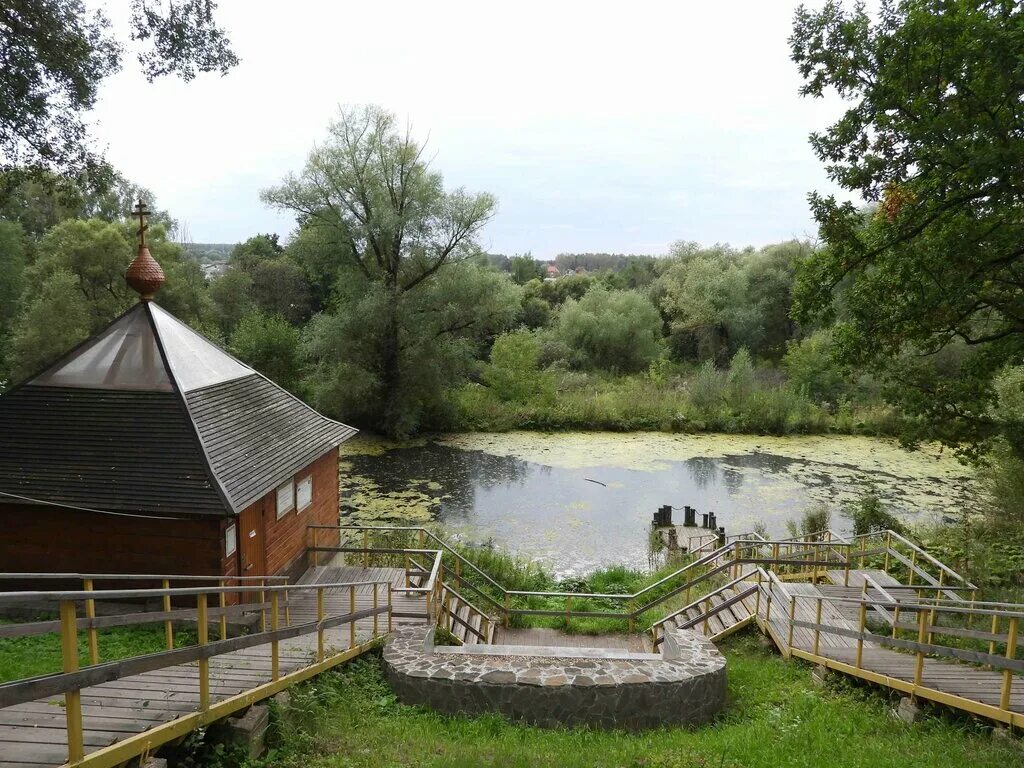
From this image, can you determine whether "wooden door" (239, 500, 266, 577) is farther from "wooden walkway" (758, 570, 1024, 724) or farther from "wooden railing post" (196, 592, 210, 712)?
"wooden walkway" (758, 570, 1024, 724)

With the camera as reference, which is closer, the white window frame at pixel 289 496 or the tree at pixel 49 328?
the white window frame at pixel 289 496

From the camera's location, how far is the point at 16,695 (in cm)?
321

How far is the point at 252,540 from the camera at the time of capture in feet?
32.8

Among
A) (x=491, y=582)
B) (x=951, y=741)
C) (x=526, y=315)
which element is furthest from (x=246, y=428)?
(x=526, y=315)

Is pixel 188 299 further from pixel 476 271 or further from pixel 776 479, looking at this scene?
pixel 776 479

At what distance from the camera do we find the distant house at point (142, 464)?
9.12m

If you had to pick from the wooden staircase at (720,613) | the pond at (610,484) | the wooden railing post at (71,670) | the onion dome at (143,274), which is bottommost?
the pond at (610,484)

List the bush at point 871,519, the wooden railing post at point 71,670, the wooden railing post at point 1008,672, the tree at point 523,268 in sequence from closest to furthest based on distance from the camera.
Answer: the wooden railing post at point 71,670 < the wooden railing post at point 1008,672 < the bush at point 871,519 < the tree at point 523,268

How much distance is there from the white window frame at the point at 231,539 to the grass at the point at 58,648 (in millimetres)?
1099

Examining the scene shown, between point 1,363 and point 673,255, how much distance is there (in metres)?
42.3

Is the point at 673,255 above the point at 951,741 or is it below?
above

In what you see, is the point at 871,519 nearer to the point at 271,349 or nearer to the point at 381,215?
the point at 381,215

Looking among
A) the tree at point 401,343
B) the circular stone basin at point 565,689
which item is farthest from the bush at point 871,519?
the tree at point 401,343

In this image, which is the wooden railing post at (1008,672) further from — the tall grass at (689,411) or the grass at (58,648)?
the tall grass at (689,411)
